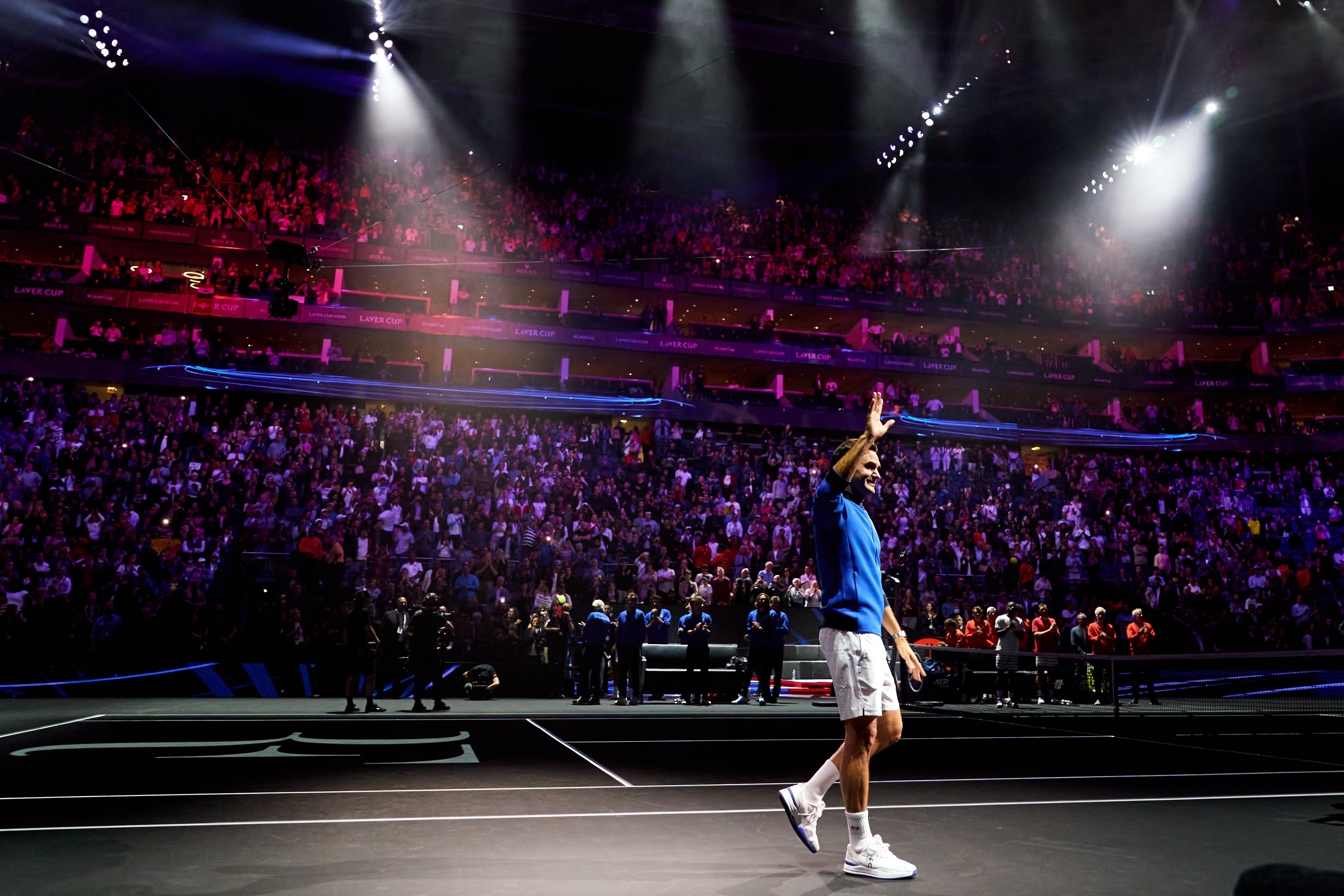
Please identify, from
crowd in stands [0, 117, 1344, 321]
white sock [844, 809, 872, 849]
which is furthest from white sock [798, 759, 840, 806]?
crowd in stands [0, 117, 1344, 321]

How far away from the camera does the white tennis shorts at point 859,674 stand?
428cm

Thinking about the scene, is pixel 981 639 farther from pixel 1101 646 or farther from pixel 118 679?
pixel 118 679

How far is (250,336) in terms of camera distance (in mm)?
31906

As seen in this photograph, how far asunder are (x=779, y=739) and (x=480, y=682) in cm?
697

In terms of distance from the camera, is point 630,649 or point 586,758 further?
point 630,649

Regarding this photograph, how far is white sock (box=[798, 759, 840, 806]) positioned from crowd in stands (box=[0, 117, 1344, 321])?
2842 cm

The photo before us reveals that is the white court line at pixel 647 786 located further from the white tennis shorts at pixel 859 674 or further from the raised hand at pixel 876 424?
the raised hand at pixel 876 424

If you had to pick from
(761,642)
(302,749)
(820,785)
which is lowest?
(302,749)

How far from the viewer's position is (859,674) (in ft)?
14.1

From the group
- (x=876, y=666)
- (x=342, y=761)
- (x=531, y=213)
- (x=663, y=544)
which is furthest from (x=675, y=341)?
(x=876, y=666)

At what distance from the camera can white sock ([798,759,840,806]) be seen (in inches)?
174

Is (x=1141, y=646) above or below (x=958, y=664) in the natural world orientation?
above

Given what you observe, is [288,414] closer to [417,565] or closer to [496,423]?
[496,423]

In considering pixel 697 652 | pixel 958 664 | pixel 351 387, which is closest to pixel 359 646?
pixel 697 652
